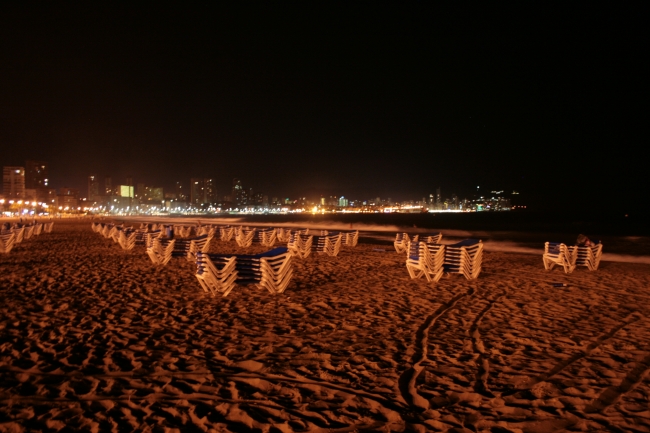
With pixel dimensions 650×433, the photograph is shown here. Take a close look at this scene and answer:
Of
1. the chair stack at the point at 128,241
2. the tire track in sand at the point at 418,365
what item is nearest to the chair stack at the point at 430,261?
the tire track in sand at the point at 418,365

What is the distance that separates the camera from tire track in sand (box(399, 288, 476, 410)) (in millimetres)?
3679

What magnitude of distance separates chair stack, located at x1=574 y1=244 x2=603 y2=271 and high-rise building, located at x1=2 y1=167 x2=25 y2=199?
163009 mm

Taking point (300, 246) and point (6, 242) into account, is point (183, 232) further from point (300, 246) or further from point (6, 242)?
point (300, 246)

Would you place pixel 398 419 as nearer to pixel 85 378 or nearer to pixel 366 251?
pixel 85 378

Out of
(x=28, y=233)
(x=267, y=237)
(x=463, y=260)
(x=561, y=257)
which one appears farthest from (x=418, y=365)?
(x=28, y=233)

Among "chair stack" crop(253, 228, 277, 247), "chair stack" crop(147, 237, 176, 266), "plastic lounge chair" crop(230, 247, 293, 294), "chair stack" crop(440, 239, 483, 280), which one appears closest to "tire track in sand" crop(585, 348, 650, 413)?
"chair stack" crop(440, 239, 483, 280)

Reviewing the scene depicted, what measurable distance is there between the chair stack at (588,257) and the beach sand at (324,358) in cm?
313

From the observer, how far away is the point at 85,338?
17.7ft

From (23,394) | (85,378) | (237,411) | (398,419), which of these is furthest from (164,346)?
(398,419)

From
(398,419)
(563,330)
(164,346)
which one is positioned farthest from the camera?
(563,330)

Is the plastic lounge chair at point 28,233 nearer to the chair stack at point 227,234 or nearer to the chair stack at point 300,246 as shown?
the chair stack at point 227,234

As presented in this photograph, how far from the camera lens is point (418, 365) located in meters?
4.51

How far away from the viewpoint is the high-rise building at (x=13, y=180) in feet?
458

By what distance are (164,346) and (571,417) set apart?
4.24 metres
